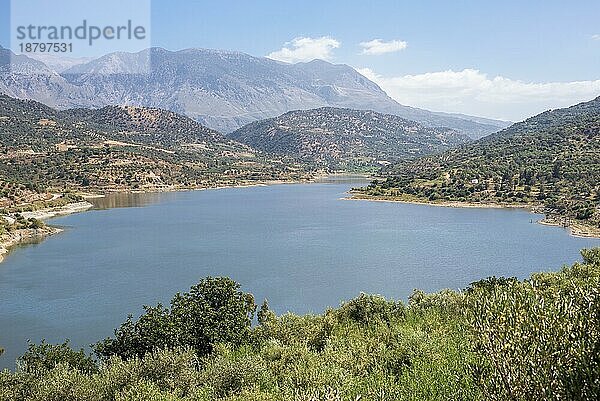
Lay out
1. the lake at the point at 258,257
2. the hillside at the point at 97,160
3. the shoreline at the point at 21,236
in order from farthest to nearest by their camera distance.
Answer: the hillside at the point at 97,160 < the shoreline at the point at 21,236 < the lake at the point at 258,257

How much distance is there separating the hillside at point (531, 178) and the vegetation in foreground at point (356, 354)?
173 feet

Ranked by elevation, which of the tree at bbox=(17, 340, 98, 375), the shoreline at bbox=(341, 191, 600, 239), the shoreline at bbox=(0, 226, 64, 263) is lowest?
the shoreline at bbox=(0, 226, 64, 263)

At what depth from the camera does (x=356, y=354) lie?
19516mm

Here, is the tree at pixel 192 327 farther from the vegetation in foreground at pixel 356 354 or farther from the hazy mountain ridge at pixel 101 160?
the hazy mountain ridge at pixel 101 160

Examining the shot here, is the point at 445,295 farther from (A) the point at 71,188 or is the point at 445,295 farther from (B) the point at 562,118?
(B) the point at 562,118

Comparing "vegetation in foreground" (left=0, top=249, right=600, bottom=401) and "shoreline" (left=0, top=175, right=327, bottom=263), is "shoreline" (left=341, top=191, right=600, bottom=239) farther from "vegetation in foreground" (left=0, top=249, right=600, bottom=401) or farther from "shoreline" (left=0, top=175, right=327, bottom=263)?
"shoreline" (left=0, top=175, right=327, bottom=263)

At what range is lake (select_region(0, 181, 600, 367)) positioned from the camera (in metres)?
38.6

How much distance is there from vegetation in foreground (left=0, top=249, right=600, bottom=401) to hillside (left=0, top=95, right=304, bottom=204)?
70.3m

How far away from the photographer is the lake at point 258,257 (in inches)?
1518

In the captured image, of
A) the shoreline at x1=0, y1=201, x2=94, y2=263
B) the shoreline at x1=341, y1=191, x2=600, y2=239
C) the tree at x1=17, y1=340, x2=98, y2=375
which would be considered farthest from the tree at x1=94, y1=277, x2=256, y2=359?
the shoreline at x1=341, y1=191, x2=600, y2=239

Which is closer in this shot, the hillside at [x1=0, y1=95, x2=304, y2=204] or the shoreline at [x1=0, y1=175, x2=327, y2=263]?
the shoreline at [x1=0, y1=175, x2=327, y2=263]

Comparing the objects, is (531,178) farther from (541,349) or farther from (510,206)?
(541,349)

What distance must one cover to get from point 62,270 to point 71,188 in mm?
64047

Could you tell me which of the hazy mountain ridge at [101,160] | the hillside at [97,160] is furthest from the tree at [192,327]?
the hazy mountain ridge at [101,160]
